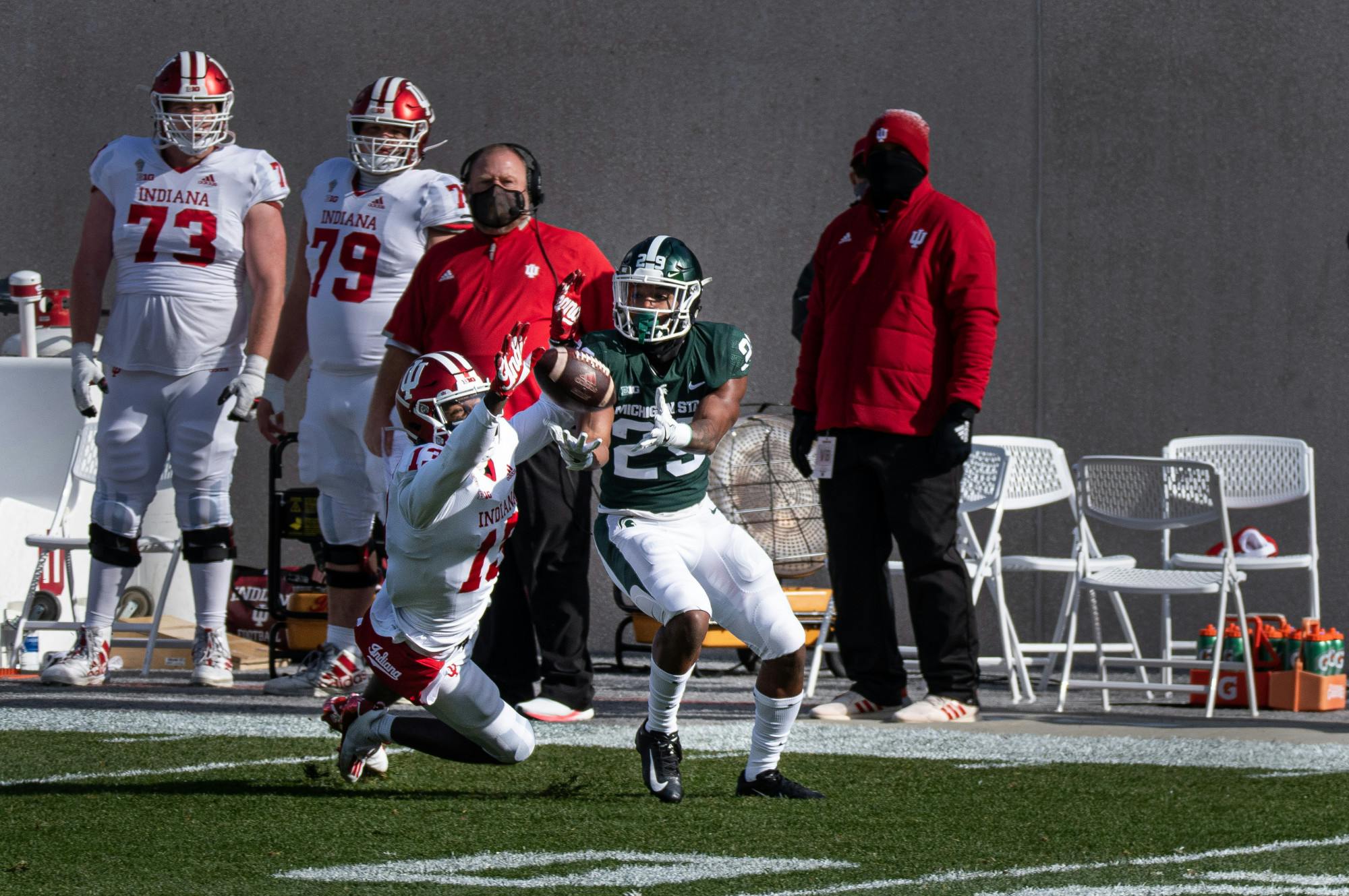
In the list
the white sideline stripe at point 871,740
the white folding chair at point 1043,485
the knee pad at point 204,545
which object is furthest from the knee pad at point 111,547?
the white folding chair at point 1043,485

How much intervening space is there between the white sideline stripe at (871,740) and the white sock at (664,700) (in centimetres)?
100

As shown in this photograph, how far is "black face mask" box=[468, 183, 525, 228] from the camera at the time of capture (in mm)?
6253

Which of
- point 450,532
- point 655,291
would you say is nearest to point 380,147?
point 655,291

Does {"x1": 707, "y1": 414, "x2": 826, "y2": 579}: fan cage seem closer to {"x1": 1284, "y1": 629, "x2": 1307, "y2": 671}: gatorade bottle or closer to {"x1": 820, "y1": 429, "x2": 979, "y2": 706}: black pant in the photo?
{"x1": 820, "y1": 429, "x2": 979, "y2": 706}: black pant

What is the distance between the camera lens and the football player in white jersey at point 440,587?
4574 mm

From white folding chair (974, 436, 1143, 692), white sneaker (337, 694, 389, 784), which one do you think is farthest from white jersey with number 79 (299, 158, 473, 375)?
white folding chair (974, 436, 1143, 692)

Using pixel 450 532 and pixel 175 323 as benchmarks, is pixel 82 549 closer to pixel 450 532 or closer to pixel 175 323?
pixel 175 323

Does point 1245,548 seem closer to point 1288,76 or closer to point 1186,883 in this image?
point 1288,76

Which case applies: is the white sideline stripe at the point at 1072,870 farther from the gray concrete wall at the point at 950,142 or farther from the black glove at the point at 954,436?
the gray concrete wall at the point at 950,142

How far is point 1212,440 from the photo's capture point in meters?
8.48

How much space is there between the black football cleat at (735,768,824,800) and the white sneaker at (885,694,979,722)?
68.8 inches

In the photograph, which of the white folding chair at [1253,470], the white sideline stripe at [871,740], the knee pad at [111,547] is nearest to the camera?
the white sideline stripe at [871,740]

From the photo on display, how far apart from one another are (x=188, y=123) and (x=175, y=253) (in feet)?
1.56

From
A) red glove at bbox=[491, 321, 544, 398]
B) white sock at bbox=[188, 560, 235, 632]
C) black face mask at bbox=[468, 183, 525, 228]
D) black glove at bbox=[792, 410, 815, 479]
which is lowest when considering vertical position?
white sock at bbox=[188, 560, 235, 632]
